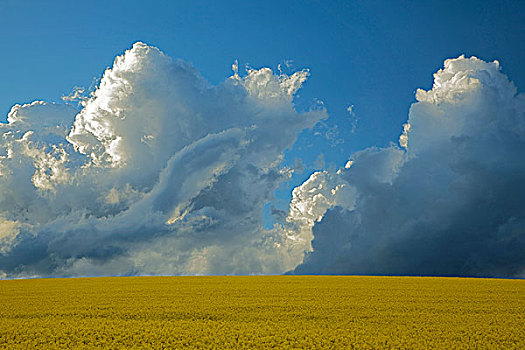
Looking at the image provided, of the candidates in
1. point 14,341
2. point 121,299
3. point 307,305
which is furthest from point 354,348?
point 121,299

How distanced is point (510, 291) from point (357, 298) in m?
16.8

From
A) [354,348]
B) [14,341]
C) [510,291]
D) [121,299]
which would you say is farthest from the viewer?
[510,291]

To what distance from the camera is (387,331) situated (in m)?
19.3

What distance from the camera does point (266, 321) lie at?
2195 centimetres

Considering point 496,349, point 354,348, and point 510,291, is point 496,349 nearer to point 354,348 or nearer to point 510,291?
point 354,348

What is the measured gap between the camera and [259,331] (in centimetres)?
1906

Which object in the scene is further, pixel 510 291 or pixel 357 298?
pixel 510 291

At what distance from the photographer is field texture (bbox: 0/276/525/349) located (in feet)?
56.6

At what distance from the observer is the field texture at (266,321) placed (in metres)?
17.3

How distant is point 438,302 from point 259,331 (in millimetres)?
16748

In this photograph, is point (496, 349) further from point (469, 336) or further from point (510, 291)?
point (510, 291)

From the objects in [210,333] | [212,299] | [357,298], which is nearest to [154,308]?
[212,299]

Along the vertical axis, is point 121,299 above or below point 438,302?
above

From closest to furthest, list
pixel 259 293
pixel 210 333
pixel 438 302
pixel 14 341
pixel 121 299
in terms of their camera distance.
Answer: pixel 14 341 < pixel 210 333 < pixel 438 302 < pixel 121 299 < pixel 259 293
